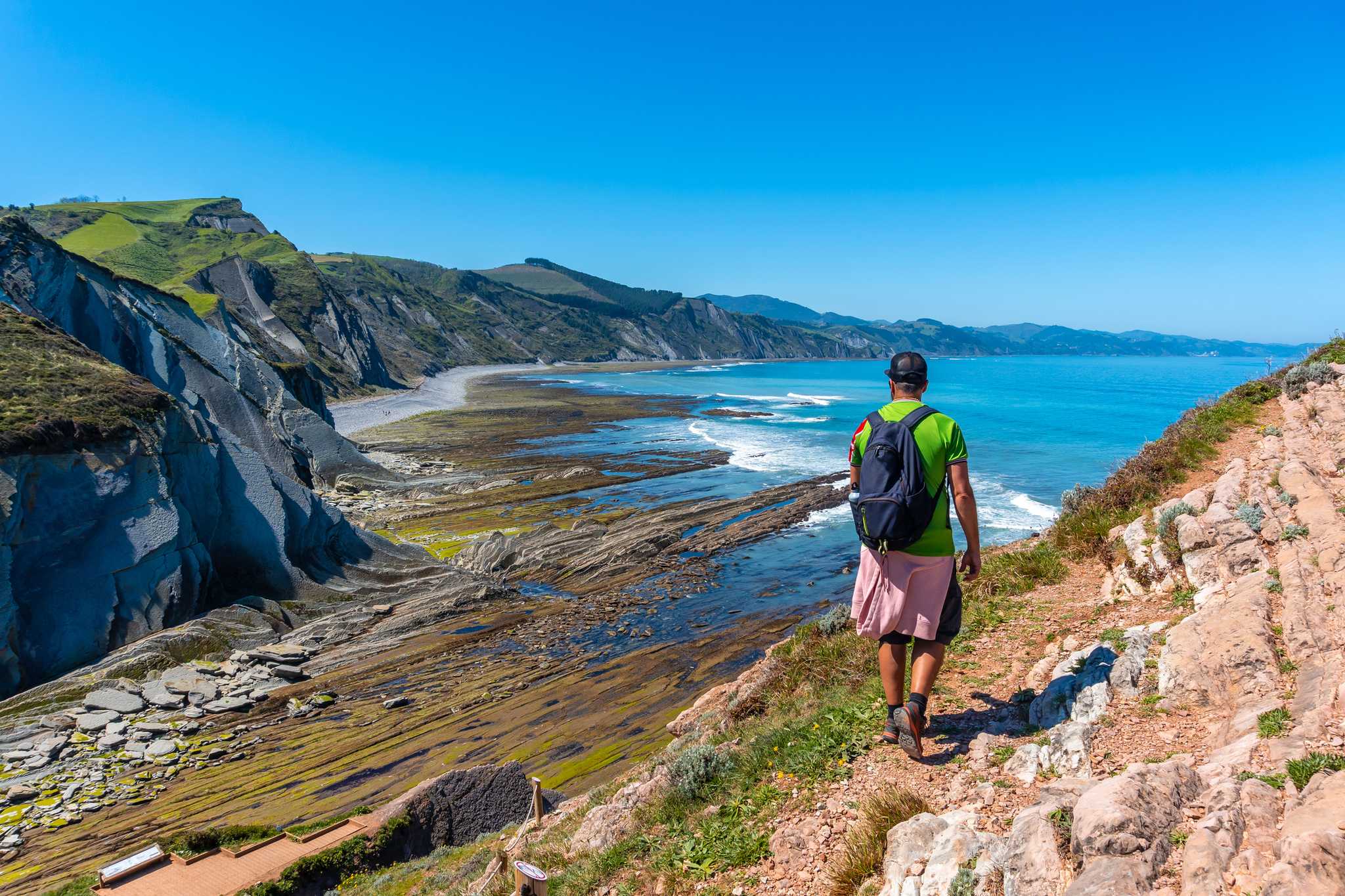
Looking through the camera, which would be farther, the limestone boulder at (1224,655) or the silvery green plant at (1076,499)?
the silvery green plant at (1076,499)

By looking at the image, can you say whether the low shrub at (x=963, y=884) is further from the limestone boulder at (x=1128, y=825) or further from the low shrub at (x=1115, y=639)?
the low shrub at (x=1115, y=639)

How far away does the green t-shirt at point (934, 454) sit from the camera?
416 cm

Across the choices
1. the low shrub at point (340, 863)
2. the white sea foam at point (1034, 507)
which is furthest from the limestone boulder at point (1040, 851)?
the white sea foam at point (1034, 507)

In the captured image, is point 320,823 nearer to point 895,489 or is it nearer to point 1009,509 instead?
point 895,489

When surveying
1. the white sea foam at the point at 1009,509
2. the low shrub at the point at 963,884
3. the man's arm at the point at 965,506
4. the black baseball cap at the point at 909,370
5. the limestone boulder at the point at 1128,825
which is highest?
the black baseball cap at the point at 909,370

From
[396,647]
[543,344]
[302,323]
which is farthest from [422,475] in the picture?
[543,344]

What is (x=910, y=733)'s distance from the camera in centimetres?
439

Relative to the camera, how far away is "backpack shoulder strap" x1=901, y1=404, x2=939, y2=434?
13.7 ft

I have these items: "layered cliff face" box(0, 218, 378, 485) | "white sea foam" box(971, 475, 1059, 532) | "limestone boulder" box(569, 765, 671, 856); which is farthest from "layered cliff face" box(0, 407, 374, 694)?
"white sea foam" box(971, 475, 1059, 532)

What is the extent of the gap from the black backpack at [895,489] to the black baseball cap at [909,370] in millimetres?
210

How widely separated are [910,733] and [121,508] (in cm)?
1841

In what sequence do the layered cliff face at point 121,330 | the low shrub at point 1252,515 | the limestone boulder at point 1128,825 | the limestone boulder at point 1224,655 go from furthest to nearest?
the layered cliff face at point 121,330
the low shrub at point 1252,515
the limestone boulder at point 1224,655
the limestone boulder at point 1128,825

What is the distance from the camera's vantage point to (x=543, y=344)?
19012 cm

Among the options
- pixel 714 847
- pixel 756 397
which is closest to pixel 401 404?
pixel 756 397
